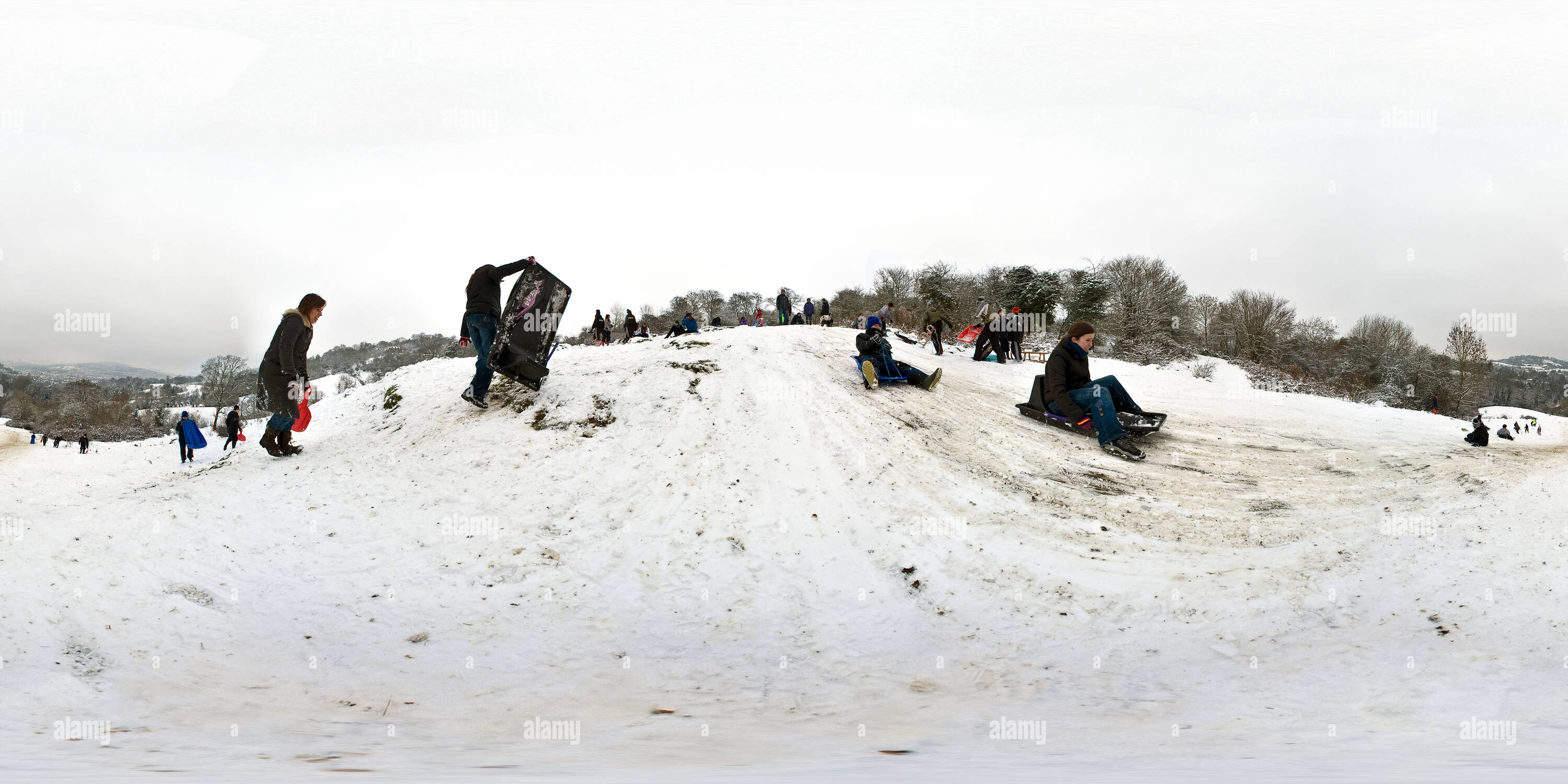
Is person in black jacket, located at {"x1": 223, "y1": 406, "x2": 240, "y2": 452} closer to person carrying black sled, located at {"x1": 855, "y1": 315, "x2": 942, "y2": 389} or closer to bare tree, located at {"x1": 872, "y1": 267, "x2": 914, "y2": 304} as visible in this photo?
person carrying black sled, located at {"x1": 855, "y1": 315, "x2": 942, "y2": 389}

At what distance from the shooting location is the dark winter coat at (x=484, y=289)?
9.42 metres

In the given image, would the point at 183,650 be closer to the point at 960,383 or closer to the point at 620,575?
the point at 620,575

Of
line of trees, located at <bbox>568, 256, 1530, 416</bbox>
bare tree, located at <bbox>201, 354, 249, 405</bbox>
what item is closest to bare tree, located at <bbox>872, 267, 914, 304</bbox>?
line of trees, located at <bbox>568, 256, 1530, 416</bbox>

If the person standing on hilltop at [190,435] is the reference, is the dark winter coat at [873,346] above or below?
above

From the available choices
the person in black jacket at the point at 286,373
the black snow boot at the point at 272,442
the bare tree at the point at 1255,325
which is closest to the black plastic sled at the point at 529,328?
the person in black jacket at the point at 286,373

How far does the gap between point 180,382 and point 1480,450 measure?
20502 centimetres

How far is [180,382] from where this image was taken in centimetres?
15288

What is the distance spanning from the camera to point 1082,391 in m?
9.30

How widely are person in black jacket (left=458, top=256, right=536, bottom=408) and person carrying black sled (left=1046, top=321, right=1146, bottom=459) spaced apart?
7594 millimetres

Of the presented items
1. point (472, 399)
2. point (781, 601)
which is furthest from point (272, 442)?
point (781, 601)

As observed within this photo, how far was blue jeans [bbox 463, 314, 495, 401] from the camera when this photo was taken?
9.44 meters

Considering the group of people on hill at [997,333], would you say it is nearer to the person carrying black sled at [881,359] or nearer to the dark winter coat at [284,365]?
the person carrying black sled at [881,359]

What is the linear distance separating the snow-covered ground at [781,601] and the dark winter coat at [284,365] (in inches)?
30.6

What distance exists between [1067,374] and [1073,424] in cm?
77
